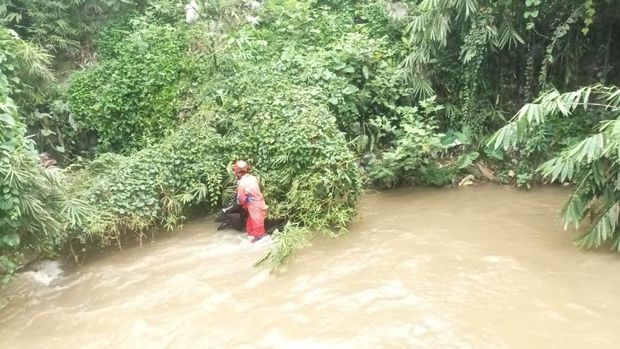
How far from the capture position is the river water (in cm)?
467

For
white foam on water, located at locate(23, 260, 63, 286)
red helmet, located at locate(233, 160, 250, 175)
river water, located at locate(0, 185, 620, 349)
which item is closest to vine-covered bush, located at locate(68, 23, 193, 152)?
red helmet, located at locate(233, 160, 250, 175)

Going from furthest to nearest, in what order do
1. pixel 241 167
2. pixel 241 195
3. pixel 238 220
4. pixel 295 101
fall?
pixel 295 101, pixel 238 220, pixel 241 167, pixel 241 195

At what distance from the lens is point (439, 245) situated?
21.0ft

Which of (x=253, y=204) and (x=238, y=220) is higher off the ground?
(x=253, y=204)

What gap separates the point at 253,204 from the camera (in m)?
6.99

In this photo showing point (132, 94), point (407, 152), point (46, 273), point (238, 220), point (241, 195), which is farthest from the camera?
point (132, 94)

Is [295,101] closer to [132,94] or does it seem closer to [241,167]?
[241,167]

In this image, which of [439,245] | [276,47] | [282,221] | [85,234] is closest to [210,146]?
[282,221]

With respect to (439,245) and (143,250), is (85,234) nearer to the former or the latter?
(143,250)

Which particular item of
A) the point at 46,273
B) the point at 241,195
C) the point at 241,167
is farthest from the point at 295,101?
the point at 46,273

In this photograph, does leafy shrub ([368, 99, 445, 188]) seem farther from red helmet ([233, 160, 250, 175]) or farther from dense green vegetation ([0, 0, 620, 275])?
red helmet ([233, 160, 250, 175])

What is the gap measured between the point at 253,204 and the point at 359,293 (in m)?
2.13

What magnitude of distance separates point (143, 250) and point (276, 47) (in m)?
4.36

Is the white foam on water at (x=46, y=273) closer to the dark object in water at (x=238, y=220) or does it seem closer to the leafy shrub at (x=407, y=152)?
the dark object in water at (x=238, y=220)
